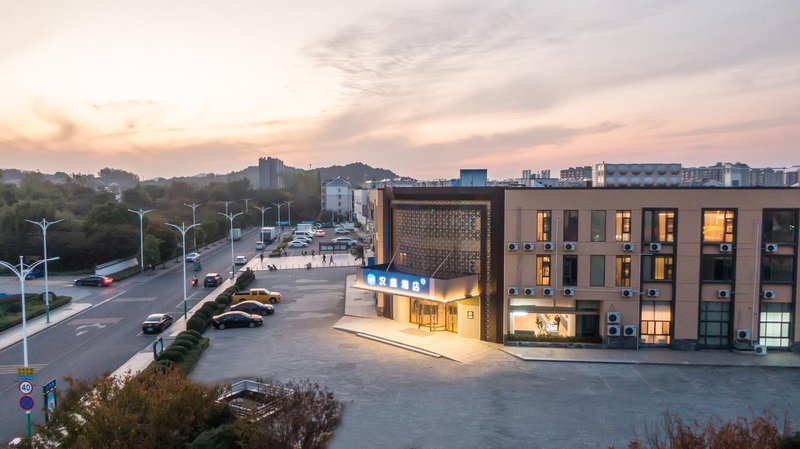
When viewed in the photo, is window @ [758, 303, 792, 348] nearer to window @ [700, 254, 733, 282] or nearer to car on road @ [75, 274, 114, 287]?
window @ [700, 254, 733, 282]

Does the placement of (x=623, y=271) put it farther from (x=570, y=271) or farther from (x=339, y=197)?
(x=339, y=197)

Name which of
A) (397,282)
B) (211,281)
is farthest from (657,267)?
(211,281)

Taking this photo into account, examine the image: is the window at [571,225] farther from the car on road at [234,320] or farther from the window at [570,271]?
the car on road at [234,320]

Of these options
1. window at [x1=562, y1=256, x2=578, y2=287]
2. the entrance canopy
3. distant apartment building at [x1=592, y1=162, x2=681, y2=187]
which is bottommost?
the entrance canopy

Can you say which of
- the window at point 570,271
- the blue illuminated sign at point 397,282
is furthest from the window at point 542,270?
the blue illuminated sign at point 397,282

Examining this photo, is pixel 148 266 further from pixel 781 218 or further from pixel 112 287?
pixel 781 218

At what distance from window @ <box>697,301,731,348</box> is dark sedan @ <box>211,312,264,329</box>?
26.6m

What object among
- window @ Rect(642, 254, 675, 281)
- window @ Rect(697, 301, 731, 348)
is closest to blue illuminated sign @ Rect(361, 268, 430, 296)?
window @ Rect(642, 254, 675, 281)

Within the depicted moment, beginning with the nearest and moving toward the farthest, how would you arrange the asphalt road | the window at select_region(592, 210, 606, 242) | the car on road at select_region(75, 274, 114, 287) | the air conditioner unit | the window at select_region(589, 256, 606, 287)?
1. the asphalt road
2. the air conditioner unit
3. the window at select_region(592, 210, 606, 242)
4. the window at select_region(589, 256, 606, 287)
5. the car on road at select_region(75, 274, 114, 287)

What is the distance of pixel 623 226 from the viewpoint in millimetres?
29391

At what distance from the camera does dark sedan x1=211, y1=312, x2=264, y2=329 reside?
34156 millimetres

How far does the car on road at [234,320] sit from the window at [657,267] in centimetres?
2380

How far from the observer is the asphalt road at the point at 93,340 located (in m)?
22.8

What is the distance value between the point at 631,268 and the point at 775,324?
831 cm
